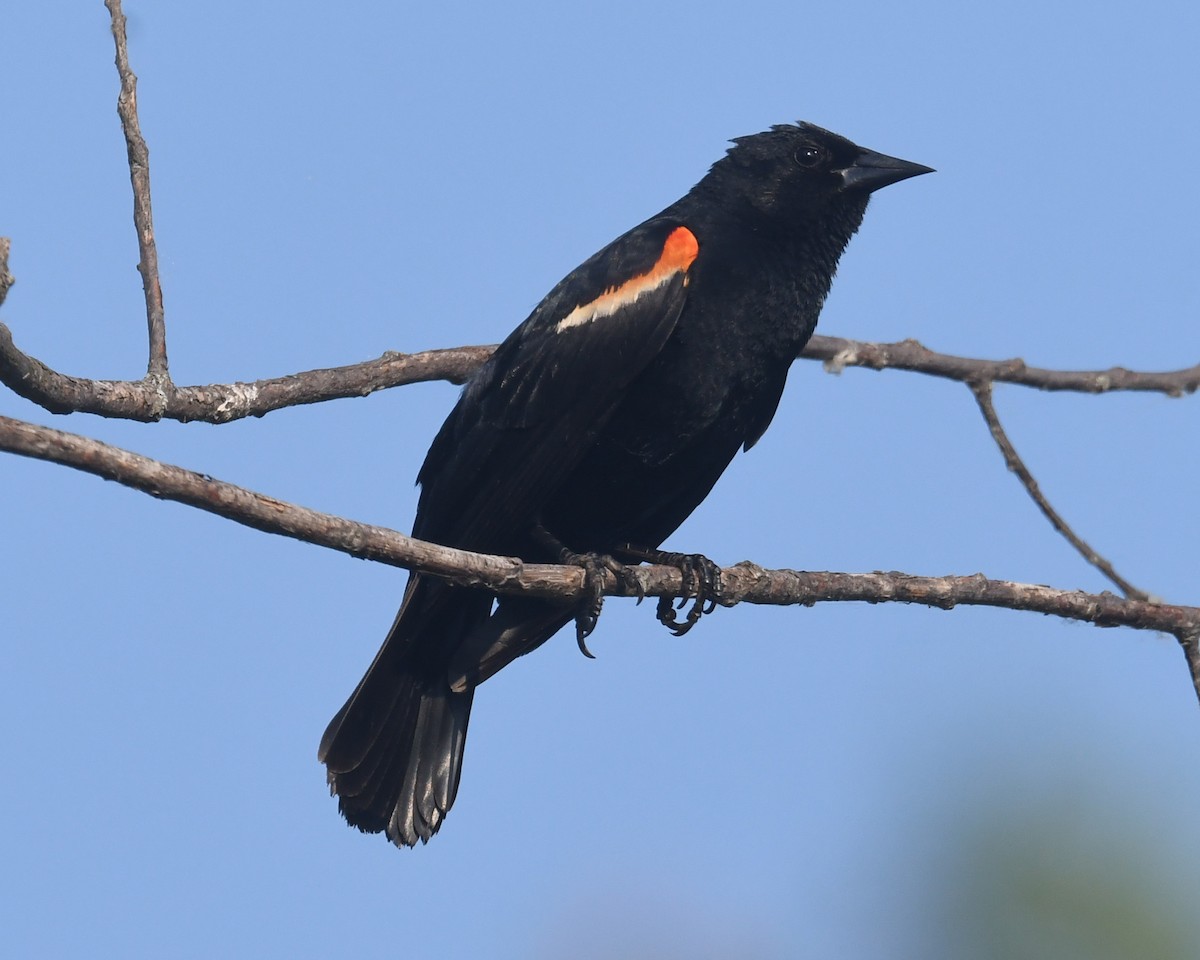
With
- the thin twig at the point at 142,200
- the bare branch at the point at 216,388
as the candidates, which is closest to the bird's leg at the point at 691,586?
the bare branch at the point at 216,388

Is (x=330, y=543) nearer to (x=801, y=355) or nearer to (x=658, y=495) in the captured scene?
(x=658, y=495)

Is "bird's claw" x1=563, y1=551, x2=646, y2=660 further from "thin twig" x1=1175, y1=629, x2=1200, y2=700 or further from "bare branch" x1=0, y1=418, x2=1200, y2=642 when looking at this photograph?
"thin twig" x1=1175, y1=629, x2=1200, y2=700

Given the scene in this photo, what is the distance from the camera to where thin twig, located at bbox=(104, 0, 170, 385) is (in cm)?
329

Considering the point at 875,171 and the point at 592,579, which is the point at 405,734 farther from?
the point at 875,171

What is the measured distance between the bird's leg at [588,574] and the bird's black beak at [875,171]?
5.45ft

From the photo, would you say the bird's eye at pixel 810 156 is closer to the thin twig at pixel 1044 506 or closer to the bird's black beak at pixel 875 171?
the bird's black beak at pixel 875 171

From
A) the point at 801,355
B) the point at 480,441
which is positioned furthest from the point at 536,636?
the point at 801,355

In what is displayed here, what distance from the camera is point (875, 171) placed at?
4.71m

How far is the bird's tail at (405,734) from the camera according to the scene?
14.1 feet

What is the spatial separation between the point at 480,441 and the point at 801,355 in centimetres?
141

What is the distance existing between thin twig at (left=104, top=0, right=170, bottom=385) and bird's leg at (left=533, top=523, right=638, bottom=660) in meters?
1.23

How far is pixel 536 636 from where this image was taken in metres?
4.32

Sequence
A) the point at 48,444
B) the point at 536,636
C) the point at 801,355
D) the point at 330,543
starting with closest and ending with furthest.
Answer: the point at 48,444 < the point at 330,543 < the point at 536,636 < the point at 801,355

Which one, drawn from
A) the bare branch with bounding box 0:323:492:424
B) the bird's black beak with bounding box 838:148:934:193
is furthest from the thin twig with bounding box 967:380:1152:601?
the bare branch with bounding box 0:323:492:424
